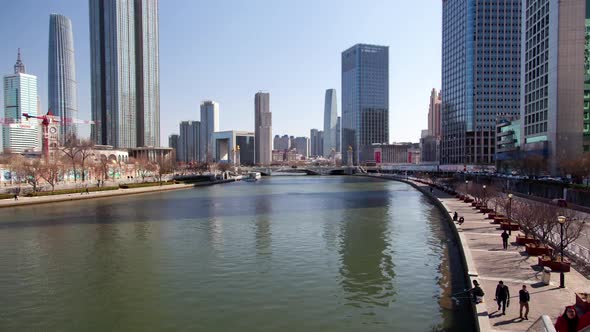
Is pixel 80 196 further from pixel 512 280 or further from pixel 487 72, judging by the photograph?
pixel 487 72

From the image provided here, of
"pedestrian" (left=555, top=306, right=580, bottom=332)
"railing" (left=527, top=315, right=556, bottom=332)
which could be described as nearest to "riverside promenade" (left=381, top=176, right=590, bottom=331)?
"railing" (left=527, top=315, right=556, bottom=332)

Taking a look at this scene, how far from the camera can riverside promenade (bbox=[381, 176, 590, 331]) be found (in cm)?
1622

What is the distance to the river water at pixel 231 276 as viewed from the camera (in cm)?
1989

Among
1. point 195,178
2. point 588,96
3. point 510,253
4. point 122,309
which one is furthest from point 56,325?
point 195,178

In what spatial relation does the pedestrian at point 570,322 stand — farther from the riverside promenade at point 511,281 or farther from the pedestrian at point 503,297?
the pedestrian at point 503,297

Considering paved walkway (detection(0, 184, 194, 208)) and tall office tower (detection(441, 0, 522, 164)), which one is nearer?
paved walkway (detection(0, 184, 194, 208))

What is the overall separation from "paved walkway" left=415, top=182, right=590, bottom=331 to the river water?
5.49 feet

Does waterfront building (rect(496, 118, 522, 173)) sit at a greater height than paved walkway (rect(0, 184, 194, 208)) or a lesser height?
greater

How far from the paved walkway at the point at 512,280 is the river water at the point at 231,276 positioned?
5.49ft

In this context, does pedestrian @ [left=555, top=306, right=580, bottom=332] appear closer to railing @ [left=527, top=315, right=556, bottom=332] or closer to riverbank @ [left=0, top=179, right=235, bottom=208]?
railing @ [left=527, top=315, right=556, bottom=332]

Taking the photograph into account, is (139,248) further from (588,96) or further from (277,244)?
(588,96)

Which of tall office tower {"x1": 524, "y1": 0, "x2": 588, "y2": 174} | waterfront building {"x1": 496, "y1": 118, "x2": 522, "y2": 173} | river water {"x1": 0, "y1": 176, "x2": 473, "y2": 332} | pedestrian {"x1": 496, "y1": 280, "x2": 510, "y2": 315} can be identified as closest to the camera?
pedestrian {"x1": 496, "y1": 280, "x2": 510, "y2": 315}

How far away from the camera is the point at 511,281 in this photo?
67.6 ft

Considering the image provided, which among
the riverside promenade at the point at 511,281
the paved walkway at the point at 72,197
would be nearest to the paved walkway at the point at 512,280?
the riverside promenade at the point at 511,281
